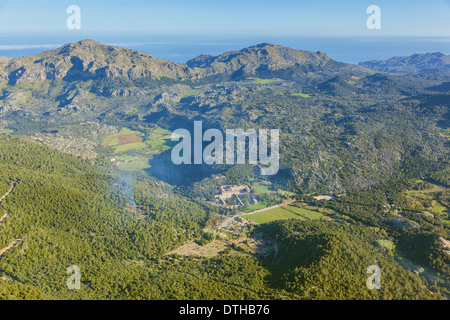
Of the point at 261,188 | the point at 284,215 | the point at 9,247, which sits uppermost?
the point at 9,247

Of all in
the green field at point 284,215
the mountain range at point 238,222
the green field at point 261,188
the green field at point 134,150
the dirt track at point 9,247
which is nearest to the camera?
the mountain range at point 238,222

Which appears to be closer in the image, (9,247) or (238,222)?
(9,247)

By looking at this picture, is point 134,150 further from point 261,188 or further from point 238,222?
point 238,222

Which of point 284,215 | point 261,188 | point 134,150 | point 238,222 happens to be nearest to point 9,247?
point 238,222

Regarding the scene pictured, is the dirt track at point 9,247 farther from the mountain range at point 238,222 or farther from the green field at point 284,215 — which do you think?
the green field at point 284,215

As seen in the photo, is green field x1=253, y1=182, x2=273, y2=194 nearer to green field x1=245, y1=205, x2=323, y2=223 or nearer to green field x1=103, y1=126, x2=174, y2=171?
green field x1=245, y1=205, x2=323, y2=223

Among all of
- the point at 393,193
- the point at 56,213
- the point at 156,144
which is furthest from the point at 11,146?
the point at 393,193

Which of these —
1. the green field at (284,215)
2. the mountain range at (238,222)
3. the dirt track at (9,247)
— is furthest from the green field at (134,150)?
the dirt track at (9,247)

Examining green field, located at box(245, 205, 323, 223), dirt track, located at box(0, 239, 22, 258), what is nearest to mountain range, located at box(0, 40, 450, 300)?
dirt track, located at box(0, 239, 22, 258)

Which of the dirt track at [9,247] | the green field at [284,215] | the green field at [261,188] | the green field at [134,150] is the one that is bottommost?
the green field at [284,215]
